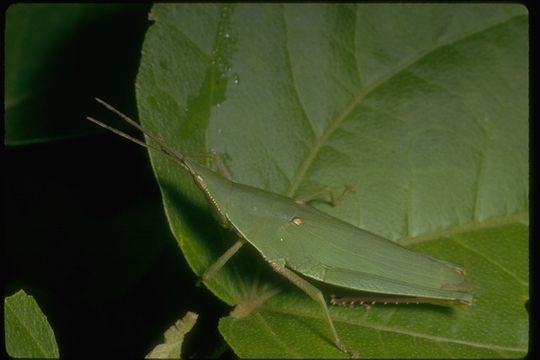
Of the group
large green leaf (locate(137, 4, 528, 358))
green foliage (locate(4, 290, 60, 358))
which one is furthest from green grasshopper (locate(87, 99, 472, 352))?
green foliage (locate(4, 290, 60, 358))

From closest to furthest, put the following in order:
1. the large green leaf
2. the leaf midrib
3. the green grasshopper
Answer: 1. the large green leaf
2. the green grasshopper
3. the leaf midrib

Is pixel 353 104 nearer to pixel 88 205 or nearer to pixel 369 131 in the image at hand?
pixel 369 131

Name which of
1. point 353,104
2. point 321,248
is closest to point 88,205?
point 321,248

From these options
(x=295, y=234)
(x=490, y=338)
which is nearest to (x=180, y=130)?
(x=295, y=234)

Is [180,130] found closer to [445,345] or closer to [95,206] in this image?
[95,206]

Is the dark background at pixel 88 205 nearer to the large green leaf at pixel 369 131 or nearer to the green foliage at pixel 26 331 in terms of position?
the large green leaf at pixel 369 131

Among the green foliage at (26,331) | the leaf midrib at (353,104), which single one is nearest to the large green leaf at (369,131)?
the leaf midrib at (353,104)

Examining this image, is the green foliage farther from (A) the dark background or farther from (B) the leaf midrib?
(B) the leaf midrib
